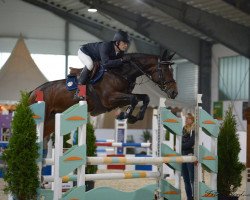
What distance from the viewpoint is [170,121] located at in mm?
5172

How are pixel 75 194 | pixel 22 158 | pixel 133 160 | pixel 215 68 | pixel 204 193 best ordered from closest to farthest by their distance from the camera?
pixel 22 158 < pixel 75 194 < pixel 133 160 < pixel 204 193 < pixel 215 68

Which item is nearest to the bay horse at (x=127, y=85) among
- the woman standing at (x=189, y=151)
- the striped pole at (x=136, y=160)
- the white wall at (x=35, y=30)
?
the striped pole at (x=136, y=160)

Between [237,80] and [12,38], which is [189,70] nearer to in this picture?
[237,80]

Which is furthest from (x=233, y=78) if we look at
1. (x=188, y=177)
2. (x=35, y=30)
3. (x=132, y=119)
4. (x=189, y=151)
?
(x=132, y=119)

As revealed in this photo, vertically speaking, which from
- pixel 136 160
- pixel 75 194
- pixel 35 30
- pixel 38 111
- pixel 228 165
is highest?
pixel 35 30

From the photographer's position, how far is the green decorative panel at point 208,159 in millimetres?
5223

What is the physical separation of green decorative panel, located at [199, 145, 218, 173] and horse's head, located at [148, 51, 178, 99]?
610 mm

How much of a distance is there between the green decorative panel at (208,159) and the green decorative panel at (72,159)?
1.39 meters

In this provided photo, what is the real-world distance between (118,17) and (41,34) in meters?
4.54

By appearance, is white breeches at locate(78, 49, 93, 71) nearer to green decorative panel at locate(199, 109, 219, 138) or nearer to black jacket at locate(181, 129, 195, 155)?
green decorative panel at locate(199, 109, 219, 138)

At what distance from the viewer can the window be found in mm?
17172

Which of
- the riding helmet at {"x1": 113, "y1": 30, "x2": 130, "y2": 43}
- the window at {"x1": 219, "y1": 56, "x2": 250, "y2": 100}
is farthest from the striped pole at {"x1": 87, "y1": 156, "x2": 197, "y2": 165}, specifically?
the window at {"x1": 219, "y1": 56, "x2": 250, "y2": 100}

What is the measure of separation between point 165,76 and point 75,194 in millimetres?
1557

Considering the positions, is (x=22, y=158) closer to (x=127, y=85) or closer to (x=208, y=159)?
(x=127, y=85)
